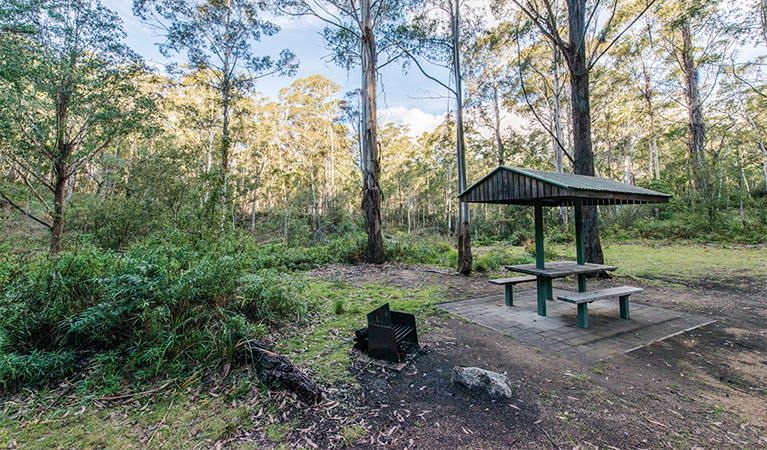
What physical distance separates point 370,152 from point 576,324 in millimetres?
7127

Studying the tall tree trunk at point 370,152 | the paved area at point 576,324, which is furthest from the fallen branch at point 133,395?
the tall tree trunk at point 370,152

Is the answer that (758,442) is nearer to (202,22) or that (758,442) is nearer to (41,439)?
(41,439)

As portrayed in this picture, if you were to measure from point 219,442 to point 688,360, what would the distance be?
4132 millimetres

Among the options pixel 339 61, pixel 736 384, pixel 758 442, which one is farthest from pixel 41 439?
pixel 339 61

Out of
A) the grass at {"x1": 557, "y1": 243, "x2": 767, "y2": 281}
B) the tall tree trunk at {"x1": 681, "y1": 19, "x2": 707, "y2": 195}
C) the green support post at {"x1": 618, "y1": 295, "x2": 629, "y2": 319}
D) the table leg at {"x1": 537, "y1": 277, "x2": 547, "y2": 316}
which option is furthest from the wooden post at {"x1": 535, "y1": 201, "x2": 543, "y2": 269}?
the tall tree trunk at {"x1": 681, "y1": 19, "x2": 707, "y2": 195}

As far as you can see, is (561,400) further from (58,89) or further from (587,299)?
(58,89)

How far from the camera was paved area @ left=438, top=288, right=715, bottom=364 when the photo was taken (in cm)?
337

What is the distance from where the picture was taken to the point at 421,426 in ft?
6.85

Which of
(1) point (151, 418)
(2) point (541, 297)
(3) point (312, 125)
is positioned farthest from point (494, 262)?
(3) point (312, 125)

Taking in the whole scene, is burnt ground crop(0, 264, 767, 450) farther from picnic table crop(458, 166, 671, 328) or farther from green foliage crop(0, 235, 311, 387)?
picnic table crop(458, 166, 671, 328)

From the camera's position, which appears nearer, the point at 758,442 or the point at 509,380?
the point at 758,442

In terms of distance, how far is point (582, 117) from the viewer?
7.57 meters

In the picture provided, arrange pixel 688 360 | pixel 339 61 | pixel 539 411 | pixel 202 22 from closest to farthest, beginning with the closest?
pixel 539 411, pixel 688 360, pixel 339 61, pixel 202 22

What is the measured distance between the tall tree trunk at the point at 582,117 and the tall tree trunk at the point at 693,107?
12.2 metres
